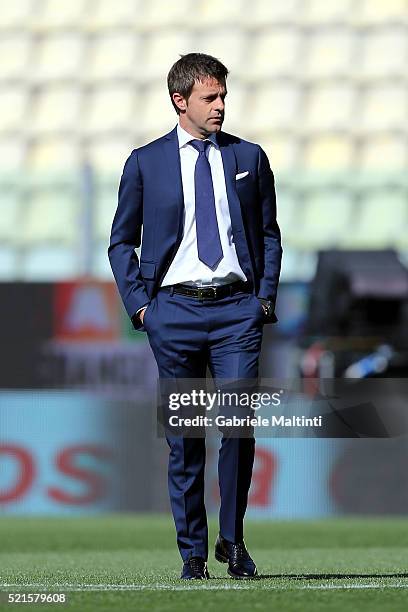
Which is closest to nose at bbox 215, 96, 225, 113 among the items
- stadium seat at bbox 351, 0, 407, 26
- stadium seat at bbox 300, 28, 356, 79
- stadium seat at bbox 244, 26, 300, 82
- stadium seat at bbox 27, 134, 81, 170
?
stadium seat at bbox 27, 134, 81, 170

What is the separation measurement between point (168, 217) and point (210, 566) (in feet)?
6.62

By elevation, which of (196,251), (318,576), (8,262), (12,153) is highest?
(12,153)

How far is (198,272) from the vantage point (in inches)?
221

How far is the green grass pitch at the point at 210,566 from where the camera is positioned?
15.7 feet

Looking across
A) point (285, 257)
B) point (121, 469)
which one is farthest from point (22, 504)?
point (285, 257)

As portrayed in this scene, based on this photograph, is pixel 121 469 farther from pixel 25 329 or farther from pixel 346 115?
pixel 346 115

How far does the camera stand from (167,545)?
998 centimetres

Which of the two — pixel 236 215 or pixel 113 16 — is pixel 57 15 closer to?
pixel 113 16

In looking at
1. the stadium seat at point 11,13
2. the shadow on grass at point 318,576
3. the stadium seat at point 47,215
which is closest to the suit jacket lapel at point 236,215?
the shadow on grass at point 318,576

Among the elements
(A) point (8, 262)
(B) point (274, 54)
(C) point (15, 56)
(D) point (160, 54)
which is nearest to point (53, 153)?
(C) point (15, 56)

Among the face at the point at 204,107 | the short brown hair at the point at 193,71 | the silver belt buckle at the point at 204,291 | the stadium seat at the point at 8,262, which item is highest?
the short brown hair at the point at 193,71

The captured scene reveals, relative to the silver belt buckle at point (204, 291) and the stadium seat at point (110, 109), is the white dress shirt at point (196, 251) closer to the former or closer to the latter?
the silver belt buckle at point (204, 291)

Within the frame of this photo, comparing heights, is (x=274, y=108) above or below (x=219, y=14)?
below

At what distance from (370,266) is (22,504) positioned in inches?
165
